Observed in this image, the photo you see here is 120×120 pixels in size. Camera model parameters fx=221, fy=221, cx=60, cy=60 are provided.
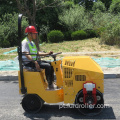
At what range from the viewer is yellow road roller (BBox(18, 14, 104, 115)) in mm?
4270

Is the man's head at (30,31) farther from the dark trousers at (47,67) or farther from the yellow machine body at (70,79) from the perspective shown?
the yellow machine body at (70,79)

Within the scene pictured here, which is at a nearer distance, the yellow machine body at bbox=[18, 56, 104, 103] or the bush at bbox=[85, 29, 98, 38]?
the yellow machine body at bbox=[18, 56, 104, 103]

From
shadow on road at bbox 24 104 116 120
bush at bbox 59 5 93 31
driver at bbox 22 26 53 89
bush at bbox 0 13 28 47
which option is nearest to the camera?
shadow on road at bbox 24 104 116 120

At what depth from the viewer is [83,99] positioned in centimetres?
432

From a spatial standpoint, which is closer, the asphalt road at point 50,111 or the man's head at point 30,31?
the asphalt road at point 50,111

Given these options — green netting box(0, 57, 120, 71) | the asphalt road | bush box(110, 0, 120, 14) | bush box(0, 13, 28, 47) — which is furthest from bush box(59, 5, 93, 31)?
the asphalt road

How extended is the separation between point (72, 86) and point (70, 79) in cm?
15

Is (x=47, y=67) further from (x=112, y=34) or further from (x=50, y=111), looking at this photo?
(x=112, y=34)

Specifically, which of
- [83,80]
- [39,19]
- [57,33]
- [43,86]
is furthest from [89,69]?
[39,19]

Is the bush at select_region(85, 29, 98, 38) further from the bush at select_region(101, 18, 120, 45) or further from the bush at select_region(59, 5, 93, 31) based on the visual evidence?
the bush at select_region(101, 18, 120, 45)

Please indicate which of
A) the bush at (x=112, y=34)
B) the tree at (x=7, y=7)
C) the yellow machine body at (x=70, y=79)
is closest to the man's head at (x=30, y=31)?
the yellow machine body at (x=70, y=79)

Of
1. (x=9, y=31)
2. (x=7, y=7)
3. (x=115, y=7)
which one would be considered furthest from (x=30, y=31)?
(x=115, y=7)

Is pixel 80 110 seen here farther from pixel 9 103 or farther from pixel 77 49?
pixel 77 49

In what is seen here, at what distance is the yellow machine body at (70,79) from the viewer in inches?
168
